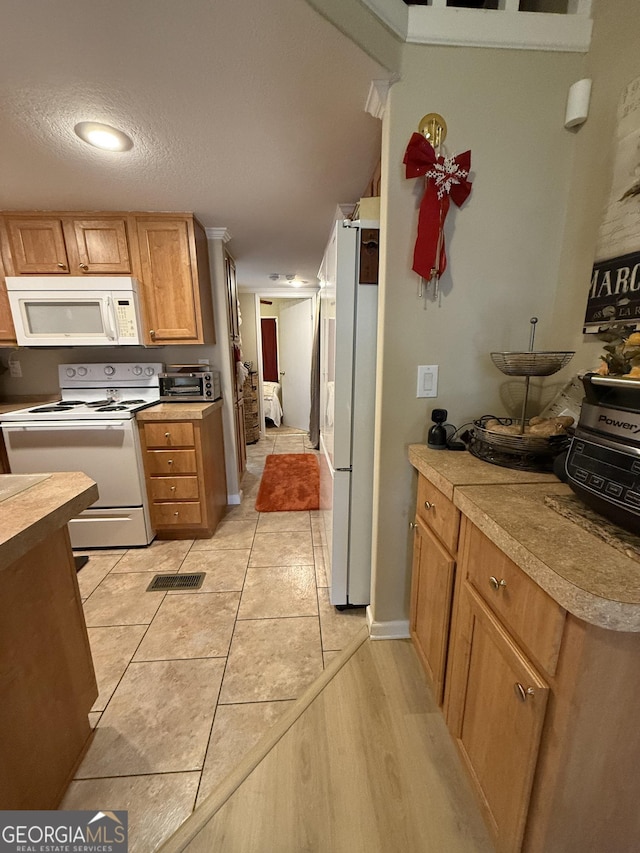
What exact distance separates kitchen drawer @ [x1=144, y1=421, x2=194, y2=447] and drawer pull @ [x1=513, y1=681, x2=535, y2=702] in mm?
2116

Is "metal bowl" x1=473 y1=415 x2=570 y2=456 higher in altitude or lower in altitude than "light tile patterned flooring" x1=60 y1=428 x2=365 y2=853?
higher

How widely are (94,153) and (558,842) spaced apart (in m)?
2.84

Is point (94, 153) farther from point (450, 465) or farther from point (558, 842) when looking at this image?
point (558, 842)

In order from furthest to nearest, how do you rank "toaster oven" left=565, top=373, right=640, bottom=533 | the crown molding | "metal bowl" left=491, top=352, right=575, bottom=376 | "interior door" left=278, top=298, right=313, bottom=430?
1. "interior door" left=278, top=298, right=313, bottom=430
2. the crown molding
3. "metal bowl" left=491, top=352, right=575, bottom=376
4. "toaster oven" left=565, top=373, right=640, bottom=533

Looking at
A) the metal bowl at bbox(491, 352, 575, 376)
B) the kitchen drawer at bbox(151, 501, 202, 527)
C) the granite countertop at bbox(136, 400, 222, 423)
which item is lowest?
the kitchen drawer at bbox(151, 501, 202, 527)

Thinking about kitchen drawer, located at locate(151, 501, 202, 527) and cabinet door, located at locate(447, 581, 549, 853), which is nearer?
cabinet door, located at locate(447, 581, 549, 853)

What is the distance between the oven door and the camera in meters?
2.10

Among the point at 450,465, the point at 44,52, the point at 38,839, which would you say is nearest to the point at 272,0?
the point at 44,52

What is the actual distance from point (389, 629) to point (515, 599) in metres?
1.04

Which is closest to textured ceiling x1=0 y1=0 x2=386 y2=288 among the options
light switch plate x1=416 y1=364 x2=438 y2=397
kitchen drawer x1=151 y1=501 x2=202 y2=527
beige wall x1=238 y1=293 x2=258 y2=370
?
light switch plate x1=416 y1=364 x2=438 y2=397

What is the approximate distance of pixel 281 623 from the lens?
1683 millimetres

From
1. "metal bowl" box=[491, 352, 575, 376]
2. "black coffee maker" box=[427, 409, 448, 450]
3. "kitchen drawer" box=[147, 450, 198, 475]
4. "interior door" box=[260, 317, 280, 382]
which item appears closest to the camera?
"metal bowl" box=[491, 352, 575, 376]

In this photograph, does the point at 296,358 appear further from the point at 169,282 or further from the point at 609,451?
the point at 609,451

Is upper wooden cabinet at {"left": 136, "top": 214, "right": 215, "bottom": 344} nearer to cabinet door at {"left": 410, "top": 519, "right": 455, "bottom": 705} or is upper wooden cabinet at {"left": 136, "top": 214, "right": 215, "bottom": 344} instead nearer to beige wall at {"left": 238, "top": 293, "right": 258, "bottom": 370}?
cabinet door at {"left": 410, "top": 519, "right": 455, "bottom": 705}
